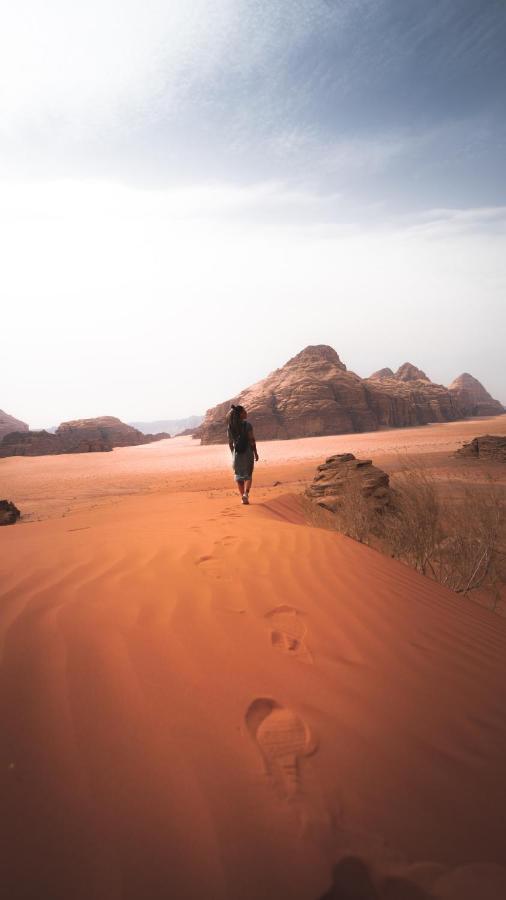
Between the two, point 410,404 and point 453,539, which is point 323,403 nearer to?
point 410,404

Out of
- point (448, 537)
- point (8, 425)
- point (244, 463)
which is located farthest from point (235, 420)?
point (8, 425)

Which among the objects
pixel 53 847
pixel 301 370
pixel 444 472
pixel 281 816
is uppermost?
pixel 301 370

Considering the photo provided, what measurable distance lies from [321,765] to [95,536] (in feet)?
10.2

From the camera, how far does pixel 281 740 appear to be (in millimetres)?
1324

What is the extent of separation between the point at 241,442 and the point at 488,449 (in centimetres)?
1298

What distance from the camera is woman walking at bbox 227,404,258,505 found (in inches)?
248

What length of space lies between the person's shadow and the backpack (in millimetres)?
5560

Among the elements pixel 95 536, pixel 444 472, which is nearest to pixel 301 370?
pixel 444 472

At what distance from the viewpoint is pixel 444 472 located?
12695 mm

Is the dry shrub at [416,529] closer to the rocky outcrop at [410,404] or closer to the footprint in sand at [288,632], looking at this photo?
the footprint in sand at [288,632]

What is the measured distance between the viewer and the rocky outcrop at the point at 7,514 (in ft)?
25.0

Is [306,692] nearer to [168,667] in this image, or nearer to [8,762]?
[168,667]

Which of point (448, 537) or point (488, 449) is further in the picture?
point (488, 449)

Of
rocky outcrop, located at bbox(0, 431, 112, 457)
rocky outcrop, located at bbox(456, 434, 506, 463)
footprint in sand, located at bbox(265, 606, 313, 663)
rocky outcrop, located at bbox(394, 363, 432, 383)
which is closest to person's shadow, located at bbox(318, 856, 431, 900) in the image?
footprint in sand, located at bbox(265, 606, 313, 663)
